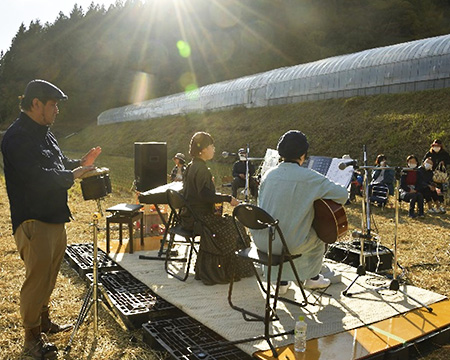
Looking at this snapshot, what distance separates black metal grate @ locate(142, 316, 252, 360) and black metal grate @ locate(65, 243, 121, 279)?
1513 millimetres

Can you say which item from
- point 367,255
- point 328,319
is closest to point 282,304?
point 328,319

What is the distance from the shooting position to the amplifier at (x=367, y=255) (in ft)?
16.7

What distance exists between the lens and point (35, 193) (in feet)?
9.71

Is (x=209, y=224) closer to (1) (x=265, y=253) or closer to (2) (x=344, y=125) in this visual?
(1) (x=265, y=253)

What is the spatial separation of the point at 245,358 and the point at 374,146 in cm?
1239

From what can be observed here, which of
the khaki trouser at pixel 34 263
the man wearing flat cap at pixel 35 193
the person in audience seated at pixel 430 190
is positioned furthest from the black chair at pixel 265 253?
the person in audience seated at pixel 430 190

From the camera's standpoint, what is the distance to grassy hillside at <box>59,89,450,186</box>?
13711 mm

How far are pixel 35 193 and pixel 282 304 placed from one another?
2.22 metres

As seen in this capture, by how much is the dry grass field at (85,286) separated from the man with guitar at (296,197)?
1.11 m

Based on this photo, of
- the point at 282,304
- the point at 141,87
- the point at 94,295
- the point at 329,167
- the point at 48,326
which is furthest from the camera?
the point at 141,87

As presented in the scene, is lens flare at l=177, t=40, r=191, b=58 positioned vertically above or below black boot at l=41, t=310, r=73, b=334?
above

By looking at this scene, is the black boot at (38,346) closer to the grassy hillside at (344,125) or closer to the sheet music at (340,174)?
the sheet music at (340,174)

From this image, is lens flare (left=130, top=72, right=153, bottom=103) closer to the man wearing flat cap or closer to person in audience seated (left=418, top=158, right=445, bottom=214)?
person in audience seated (left=418, top=158, right=445, bottom=214)

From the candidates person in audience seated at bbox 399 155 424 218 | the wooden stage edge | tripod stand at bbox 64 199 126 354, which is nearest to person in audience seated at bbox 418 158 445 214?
person in audience seated at bbox 399 155 424 218
